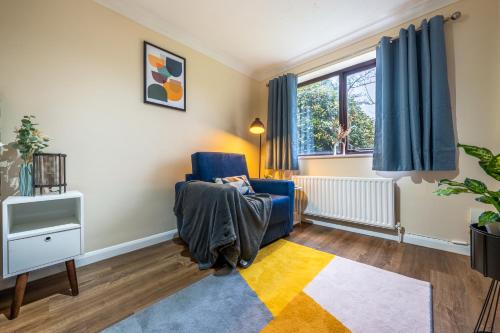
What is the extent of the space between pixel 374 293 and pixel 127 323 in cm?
144

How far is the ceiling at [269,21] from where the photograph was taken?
195cm

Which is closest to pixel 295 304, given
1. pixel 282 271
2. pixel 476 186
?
pixel 282 271

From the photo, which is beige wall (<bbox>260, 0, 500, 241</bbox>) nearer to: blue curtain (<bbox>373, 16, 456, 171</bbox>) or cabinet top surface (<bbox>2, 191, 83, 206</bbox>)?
blue curtain (<bbox>373, 16, 456, 171</bbox>)

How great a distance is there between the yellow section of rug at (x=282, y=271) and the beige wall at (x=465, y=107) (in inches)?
42.8

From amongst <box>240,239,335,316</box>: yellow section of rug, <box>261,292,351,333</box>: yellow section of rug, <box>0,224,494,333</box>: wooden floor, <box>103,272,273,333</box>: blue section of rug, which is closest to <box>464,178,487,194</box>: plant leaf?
<box>0,224,494,333</box>: wooden floor

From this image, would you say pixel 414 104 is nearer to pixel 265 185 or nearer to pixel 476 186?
pixel 476 186

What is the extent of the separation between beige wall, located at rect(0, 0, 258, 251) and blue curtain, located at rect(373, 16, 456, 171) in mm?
2084

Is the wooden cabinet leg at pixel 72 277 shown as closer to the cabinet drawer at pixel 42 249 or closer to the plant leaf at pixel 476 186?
the cabinet drawer at pixel 42 249

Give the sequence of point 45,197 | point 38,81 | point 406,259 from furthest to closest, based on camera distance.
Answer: point 406,259 < point 38,81 < point 45,197

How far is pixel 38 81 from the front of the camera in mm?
1547

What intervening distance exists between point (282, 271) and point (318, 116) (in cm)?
218

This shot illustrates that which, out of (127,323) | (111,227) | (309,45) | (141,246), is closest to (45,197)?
(111,227)

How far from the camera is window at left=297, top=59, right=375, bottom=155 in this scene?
253 cm

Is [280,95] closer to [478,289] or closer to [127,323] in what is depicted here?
[478,289]
